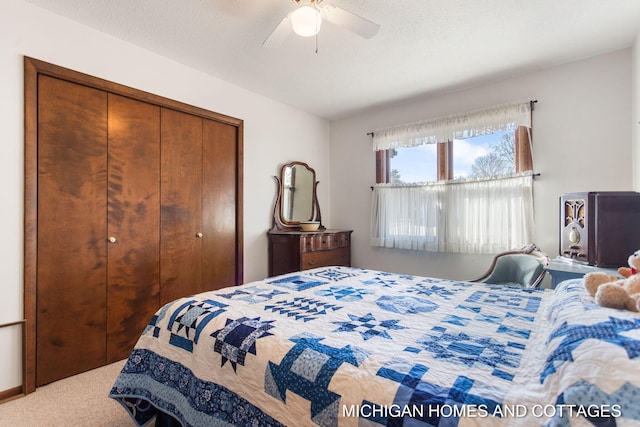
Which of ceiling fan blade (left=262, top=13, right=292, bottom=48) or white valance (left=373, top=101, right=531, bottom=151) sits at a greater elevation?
ceiling fan blade (left=262, top=13, right=292, bottom=48)

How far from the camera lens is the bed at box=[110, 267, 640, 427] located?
69 centimetres

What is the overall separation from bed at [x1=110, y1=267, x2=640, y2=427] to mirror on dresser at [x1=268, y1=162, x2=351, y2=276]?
5.37 ft

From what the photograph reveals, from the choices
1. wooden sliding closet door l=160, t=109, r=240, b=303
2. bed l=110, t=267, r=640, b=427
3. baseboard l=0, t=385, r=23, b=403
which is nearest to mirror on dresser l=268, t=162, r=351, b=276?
wooden sliding closet door l=160, t=109, r=240, b=303

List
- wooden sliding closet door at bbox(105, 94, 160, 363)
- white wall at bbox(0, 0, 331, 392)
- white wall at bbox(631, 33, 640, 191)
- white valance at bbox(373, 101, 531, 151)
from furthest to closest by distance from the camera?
white valance at bbox(373, 101, 531, 151) < wooden sliding closet door at bbox(105, 94, 160, 363) < white wall at bbox(631, 33, 640, 191) < white wall at bbox(0, 0, 331, 392)

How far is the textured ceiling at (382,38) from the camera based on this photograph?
6.61 feet

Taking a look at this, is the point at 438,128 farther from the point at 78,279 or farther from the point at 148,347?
the point at 78,279

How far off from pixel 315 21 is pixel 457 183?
7.78 feet

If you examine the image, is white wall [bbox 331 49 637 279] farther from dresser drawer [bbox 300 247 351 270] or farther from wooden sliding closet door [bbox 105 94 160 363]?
wooden sliding closet door [bbox 105 94 160 363]

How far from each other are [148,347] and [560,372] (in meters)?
1.60

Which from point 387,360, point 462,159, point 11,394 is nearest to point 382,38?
point 462,159

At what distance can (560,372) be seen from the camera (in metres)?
0.73

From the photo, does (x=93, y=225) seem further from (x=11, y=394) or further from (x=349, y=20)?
(x=349, y=20)

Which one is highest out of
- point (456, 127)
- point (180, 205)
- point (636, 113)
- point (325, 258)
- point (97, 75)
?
point (97, 75)

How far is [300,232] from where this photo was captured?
11.6 feet
